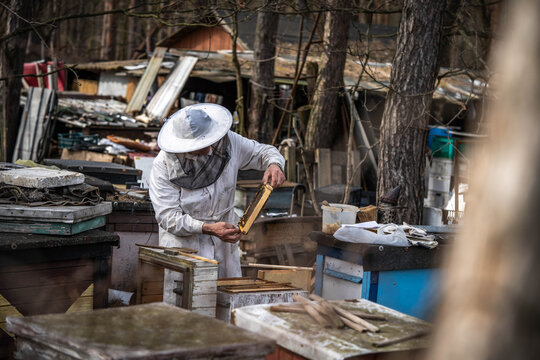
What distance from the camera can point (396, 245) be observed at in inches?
188

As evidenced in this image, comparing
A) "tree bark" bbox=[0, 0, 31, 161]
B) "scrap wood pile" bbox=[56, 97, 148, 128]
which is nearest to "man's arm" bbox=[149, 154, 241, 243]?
"tree bark" bbox=[0, 0, 31, 161]

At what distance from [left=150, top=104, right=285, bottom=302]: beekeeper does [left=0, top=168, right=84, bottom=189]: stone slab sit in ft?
1.95

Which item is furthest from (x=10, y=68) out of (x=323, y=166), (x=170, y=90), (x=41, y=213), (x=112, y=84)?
(x=112, y=84)

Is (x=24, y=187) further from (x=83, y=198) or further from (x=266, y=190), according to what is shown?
(x=266, y=190)

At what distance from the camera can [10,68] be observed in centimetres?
1084

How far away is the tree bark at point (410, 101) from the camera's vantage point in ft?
21.4

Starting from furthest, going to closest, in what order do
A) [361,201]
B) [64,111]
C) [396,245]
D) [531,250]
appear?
[64,111] → [361,201] → [396,245] → [531,250]

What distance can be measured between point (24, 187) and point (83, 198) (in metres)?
0.41

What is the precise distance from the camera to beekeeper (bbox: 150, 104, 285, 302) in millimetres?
4895

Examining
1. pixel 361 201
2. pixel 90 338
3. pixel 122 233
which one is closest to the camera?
pixel 90 338

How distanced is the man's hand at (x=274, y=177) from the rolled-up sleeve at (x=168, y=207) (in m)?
0.59

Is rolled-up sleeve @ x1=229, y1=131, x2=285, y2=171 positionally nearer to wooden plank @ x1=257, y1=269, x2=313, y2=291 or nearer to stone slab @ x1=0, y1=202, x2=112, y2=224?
wooden plank @ x1=257, y1=269, x2=313, y2=291

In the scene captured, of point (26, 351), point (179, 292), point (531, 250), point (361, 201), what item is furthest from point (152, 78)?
point (531, 250)

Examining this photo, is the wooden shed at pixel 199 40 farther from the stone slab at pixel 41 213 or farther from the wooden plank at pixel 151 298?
the wooden plank at pixel 151 298
